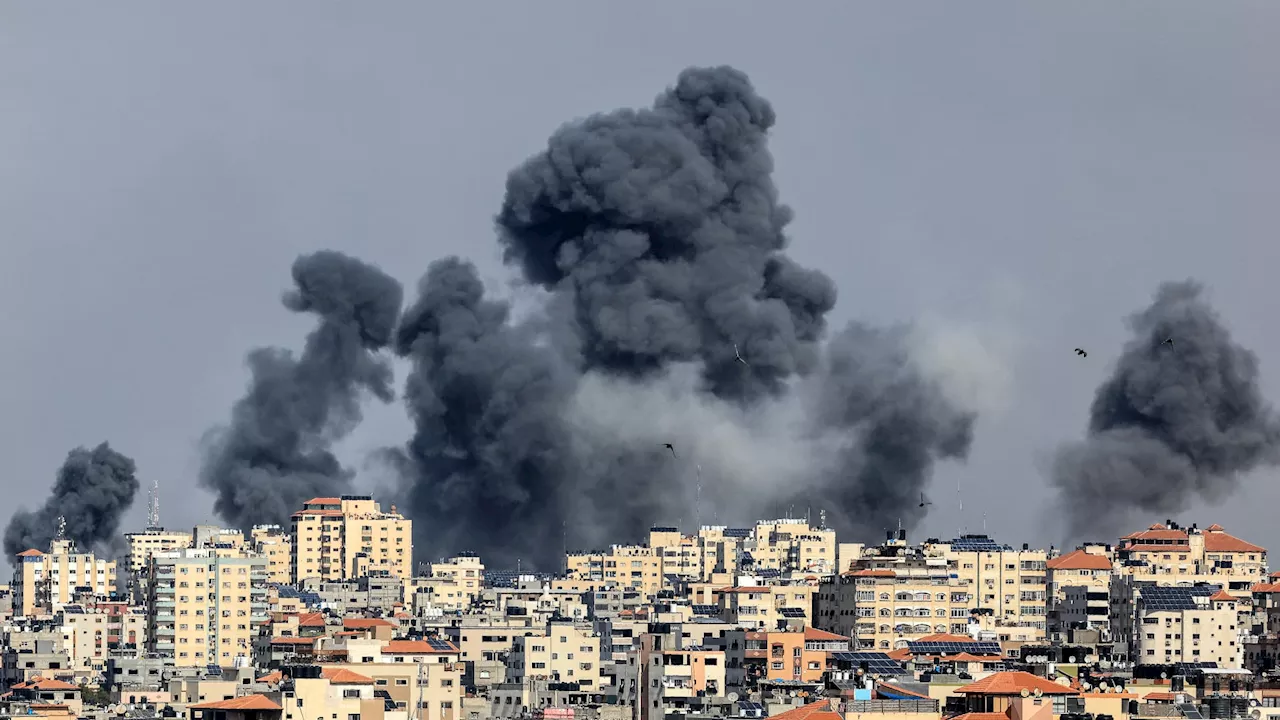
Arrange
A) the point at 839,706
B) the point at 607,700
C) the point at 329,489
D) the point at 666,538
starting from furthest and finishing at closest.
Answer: the point at 329,489 < the point at 666,538 < the point at 607,700 < the point at 839,706

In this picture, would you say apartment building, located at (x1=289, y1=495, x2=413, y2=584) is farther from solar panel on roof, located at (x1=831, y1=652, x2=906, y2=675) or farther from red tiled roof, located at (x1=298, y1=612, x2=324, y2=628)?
solar panel on roof, located at (x1=831, y1=652, x2=906, y2=675)

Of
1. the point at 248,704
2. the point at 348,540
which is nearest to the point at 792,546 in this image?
the point at 348,540

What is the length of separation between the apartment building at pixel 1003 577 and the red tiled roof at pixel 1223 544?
12.4 metres

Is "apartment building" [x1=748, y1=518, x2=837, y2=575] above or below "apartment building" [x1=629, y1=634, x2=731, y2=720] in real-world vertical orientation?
above

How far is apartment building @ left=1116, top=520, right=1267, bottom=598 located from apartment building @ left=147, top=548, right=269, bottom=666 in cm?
3007

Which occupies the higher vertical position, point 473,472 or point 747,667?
point 473,472

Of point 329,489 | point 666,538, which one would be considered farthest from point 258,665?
point 329,489

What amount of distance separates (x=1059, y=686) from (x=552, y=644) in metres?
21.0

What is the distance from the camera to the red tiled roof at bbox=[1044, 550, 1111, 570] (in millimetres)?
109188

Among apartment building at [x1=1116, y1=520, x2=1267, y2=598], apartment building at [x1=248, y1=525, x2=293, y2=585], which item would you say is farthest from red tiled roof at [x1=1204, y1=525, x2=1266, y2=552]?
apartment building at [x1=248, y1=525, x2=293, y2=585]

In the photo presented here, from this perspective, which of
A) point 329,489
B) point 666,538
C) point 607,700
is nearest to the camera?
point 607,700

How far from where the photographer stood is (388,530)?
133 meters

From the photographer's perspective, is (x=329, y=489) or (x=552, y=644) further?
(x=329, y=489)

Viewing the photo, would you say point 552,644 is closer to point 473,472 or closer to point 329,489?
point 473,472
